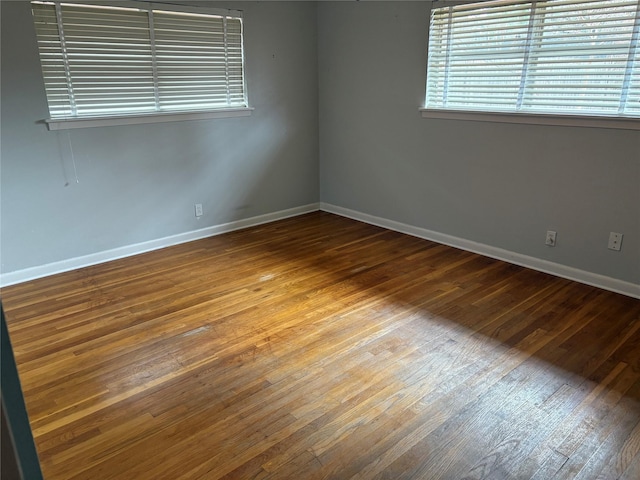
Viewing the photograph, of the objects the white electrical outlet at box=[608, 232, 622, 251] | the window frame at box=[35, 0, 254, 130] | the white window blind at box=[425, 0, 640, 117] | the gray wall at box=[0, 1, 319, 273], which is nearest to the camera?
Answer: the white window blind at box=[425, 0, 640, 117]

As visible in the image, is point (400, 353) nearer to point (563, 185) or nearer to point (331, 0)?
point (563, 185)

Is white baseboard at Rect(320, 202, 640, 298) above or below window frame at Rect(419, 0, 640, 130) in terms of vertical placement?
below

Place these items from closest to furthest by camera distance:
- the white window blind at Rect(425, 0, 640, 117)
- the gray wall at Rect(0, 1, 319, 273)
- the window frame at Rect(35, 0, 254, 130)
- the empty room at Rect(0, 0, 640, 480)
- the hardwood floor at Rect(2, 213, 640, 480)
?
the hardwood floor at Rect(2, 213, 640, 480)
the empty room at Rect(0, 0, 640, 480)
the white window blind at Rect(425, 0, 640, 117)
the gray wall at Rect(0, 1, 319, 273)
the window frame at Rect(35, 0, 254, 130)

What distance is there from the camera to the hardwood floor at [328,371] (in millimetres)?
1752

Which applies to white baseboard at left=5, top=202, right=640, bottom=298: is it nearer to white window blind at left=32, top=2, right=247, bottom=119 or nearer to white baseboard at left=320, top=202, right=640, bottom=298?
white baseboard at left=320, top=202, right=640, bottom=298

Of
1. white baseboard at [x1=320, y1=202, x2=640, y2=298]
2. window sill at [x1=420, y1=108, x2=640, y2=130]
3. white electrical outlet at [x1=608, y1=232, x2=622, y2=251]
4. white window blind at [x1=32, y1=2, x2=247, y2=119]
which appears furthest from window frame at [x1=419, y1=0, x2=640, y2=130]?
white window blind at [x1=32, y1=2, x2=247, y2=119]

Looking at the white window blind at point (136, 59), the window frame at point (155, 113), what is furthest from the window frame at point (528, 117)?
the white window blind at point (136, 59)

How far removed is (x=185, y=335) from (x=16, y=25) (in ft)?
7.35

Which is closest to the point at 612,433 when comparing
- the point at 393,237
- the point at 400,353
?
the point at 400,353

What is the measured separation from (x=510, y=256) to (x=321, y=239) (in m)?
1.56

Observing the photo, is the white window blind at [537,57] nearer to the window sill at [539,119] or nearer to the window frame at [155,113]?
the window sill at [539,119]

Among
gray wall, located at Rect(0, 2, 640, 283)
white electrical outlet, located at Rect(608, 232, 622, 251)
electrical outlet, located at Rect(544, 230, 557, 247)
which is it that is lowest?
electrical outlet, located at Rect(544, 230, 557, 247)

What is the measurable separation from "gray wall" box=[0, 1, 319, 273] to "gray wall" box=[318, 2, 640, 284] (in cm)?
34

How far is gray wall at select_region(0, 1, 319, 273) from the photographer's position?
10.3 feet
